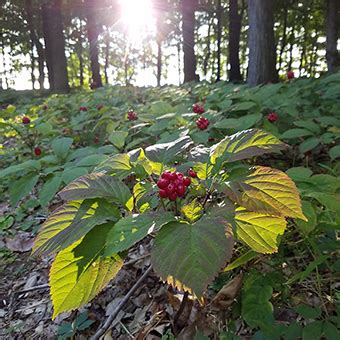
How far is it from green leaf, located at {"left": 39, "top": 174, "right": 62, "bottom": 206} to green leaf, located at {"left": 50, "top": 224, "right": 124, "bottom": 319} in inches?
42.5

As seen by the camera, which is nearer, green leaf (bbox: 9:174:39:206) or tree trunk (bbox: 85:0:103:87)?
green leaf (bbox: 9:174:39:206)

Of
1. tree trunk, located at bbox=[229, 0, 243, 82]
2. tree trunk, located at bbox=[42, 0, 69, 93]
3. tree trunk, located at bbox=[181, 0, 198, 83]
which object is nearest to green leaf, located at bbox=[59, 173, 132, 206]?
tree trunk, located at bbox=[181, 0, 198, 83]

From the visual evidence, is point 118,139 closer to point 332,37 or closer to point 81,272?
point 81,272

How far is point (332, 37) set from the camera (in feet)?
30.6

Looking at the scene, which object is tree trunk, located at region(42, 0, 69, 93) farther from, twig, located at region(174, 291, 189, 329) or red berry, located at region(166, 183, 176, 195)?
red berry, located at region(166, 183, 176, 195)

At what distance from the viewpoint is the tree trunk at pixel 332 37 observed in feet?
28.9

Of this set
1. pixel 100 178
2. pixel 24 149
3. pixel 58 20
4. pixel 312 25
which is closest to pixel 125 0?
pixel 58 20

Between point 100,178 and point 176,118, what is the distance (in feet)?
6.29

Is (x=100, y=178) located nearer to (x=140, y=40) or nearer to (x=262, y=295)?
(x=262, y=295)

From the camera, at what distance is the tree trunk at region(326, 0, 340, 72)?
8797 millimetres

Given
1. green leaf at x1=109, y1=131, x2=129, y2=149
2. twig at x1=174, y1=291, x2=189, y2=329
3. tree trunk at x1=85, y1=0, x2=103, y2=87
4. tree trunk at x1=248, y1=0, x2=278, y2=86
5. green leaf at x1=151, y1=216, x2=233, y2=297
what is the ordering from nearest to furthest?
green leaf at x1=151, y1=216, x2=233, y2=297, twig at x1=174, y1=291, x2=189, y2=329, green leaf at x1=109, y1=131, x2=129, y2=149, tree trunk at x1=248, y1=0, x2=278, y2=86, tree trunk at x1=85, y1=0, x2=103, y2=87

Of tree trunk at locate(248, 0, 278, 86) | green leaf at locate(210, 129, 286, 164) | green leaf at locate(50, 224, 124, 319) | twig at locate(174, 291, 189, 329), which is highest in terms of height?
tree trunk at locate(248, 0, 278, 86)

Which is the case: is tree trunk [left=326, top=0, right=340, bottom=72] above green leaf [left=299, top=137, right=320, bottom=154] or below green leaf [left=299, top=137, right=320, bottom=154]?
A: above

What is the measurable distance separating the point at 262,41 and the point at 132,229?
592 cm
